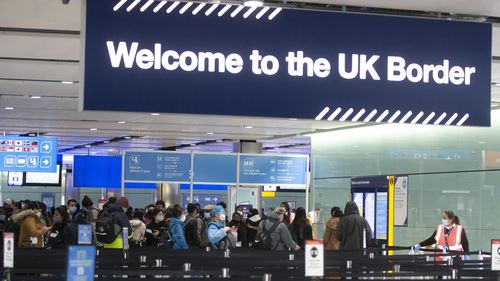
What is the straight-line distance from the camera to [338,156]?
81.0 feet

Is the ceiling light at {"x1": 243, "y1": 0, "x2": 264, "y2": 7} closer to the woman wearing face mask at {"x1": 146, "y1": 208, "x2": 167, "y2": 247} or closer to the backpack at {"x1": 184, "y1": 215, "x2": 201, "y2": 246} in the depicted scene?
the backpack at {"x1": 184, "y1": 215, "x2": 201, "y2": 246}

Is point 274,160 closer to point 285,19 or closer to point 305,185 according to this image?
point 305,185

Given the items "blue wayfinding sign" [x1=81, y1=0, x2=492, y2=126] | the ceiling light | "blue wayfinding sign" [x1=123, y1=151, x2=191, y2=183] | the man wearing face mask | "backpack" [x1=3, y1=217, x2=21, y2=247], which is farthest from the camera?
"blue wayfinding sign" [x1=123, y1=151, x2=191, y2=183]

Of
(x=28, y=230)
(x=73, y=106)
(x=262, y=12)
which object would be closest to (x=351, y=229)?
(x=28, y=230)

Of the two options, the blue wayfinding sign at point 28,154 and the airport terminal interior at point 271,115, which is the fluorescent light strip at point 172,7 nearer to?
the airport terminal interior at point 271,115

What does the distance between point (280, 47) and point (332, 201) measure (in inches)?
669

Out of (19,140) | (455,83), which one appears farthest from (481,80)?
(19,140)

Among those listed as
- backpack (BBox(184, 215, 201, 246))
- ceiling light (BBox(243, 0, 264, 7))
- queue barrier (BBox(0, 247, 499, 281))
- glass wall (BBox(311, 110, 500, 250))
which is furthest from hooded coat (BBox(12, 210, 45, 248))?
glass wall (BBox(311, 110, 500, 250))

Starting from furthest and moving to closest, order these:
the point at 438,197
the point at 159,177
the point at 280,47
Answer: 1. the point at 159,177
2. the point at 438,197
3. the point at 280,47

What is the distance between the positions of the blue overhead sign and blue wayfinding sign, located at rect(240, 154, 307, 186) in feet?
1.12

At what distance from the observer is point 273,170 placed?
25.5 m

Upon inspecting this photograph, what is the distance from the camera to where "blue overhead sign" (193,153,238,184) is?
2466 centimetres

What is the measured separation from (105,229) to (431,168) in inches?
325

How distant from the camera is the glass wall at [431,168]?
1862 cm
